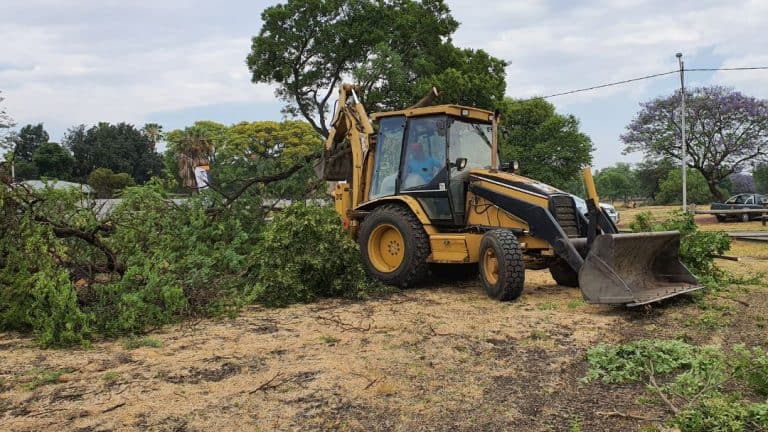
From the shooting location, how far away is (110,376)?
14.0 ft

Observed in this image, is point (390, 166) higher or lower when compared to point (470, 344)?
higher

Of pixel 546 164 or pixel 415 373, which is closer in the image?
pixel 415 373

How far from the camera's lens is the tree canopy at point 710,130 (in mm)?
31297

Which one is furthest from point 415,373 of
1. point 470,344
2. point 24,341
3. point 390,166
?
point 390,166

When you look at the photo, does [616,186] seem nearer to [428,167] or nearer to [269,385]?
[428,167]

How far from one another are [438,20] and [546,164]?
393 inches

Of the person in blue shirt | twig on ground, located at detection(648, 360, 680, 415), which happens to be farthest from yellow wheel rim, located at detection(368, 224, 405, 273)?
twig on ground, located at detection(648, 360, 680, 415)

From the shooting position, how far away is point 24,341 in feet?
17.6

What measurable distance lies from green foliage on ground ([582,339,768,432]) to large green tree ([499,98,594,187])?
2452cm

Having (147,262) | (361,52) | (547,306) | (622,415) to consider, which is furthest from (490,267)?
(361,52)

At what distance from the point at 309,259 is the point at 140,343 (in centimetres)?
262

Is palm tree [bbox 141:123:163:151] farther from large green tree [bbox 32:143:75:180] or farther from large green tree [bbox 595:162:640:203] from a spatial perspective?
large green tree [bbox 595:162:640:203]

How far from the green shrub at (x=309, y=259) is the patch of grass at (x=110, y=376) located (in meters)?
2.99

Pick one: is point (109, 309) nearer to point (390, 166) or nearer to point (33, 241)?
point (33, 241)
